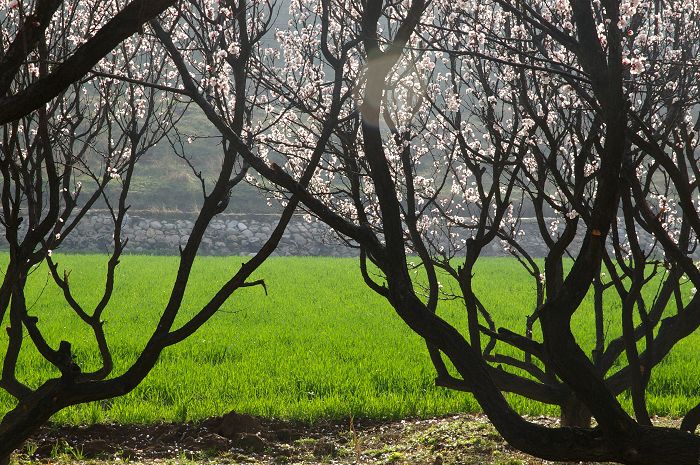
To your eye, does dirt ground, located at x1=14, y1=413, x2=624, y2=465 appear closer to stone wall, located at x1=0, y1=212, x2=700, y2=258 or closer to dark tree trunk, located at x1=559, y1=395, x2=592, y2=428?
dark tree trunk, located at x1=559, y1=395, x2=592, y2=428

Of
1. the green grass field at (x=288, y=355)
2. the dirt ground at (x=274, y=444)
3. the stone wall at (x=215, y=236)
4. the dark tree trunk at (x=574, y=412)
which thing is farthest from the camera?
the stone wall at (x=215, y=236)

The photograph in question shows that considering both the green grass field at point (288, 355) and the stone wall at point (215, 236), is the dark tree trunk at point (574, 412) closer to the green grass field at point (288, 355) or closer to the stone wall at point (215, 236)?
the green grass field at point (288, 355)

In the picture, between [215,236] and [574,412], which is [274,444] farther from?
[215,236]

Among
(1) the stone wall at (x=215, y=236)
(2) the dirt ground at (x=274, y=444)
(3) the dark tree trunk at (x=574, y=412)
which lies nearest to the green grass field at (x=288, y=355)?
(2) the dirt ground at (x=274, y=444)

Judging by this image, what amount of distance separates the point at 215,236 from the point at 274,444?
22.6m

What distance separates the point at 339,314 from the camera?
41.0 ft

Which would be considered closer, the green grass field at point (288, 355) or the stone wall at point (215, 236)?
the green grass field at point (288, 355)

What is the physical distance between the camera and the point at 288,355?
909cm

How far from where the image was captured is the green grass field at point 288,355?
649cm

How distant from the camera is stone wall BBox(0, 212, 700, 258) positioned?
88.2 feet

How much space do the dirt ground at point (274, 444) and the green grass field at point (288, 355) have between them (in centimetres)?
28

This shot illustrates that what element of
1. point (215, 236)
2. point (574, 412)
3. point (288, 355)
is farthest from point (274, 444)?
point (215, 236)

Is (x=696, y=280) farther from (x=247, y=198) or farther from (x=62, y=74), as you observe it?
(x=247, y=198)

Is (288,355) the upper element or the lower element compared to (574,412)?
lower
